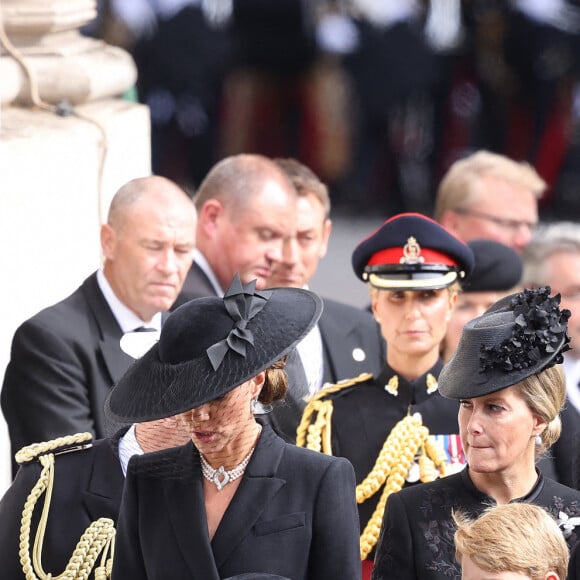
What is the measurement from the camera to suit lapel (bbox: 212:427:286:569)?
13.9 ft

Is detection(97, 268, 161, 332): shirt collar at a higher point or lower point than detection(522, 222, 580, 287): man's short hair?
higher

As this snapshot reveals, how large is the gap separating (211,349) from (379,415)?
4.89 ft

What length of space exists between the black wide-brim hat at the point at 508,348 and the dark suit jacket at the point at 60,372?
1302mm

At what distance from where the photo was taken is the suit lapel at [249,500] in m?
4.23

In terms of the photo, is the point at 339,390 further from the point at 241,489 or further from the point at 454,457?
the point at 241,489

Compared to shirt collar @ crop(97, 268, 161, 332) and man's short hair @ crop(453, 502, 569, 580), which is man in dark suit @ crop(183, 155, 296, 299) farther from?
man's short hair @ crop(453, 502, 569, 580)

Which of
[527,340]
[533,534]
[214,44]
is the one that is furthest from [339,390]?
[214,44]

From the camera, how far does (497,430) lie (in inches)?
178

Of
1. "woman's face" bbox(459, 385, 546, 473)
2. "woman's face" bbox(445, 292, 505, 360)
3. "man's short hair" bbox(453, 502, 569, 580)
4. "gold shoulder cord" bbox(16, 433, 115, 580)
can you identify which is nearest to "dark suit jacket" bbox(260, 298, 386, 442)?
"woman's face" bbox(445, 292, 505, 360)

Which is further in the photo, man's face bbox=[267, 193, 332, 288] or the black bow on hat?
man's face bbox=[267, 193, 332, 288]

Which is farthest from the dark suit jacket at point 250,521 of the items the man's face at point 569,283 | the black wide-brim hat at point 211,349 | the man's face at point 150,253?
the man's face at point 569,283

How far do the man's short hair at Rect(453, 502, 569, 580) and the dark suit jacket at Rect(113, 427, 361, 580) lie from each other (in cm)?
35

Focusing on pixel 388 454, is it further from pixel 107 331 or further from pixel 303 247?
pixel 303 247

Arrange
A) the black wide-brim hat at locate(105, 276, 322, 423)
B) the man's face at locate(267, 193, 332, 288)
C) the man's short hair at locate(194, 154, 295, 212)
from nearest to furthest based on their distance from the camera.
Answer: the black wide-brim hat at locate(105, 276, 322, 423) → the man's face at locate(267, 193, 332, 288) → the man's short hair at locate(194, 154, 295, 212)
